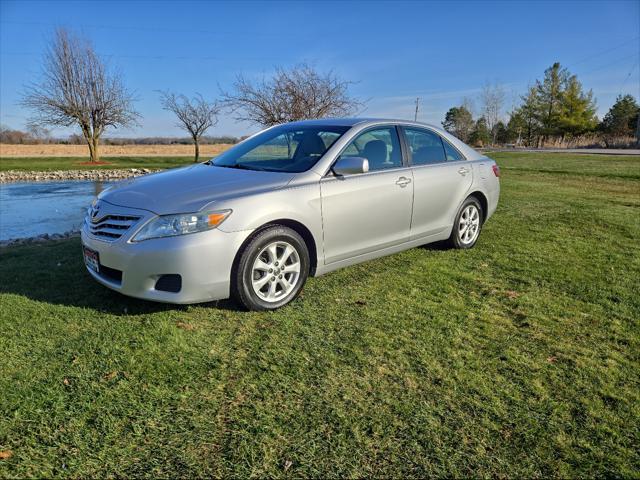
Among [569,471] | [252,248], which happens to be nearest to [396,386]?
[569,471]

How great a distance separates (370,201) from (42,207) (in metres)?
10.3

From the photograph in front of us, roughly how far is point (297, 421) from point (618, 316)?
2950 mm

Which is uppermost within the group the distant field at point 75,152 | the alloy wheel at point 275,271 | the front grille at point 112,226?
the distant field at point 75,152

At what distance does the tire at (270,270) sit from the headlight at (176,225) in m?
0.38

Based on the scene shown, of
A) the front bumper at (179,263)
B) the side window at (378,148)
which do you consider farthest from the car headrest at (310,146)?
the front bumper at (179,263)

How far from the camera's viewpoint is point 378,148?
4590 mm

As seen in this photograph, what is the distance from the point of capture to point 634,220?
7.53 m

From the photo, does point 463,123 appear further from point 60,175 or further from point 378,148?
point 378,148

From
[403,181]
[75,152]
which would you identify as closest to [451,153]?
[403,181]

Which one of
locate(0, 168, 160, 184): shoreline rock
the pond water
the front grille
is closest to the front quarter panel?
the front grille

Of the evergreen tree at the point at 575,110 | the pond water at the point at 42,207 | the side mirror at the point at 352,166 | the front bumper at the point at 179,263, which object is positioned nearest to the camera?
the front bumper at the point at 179,263

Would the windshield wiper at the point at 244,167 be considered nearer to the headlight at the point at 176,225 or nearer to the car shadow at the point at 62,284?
the headlight at the point at 176,225

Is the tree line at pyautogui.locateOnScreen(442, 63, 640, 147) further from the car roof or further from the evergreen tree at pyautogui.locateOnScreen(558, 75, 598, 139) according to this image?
the car roof

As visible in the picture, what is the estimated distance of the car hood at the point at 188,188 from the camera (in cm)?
341
